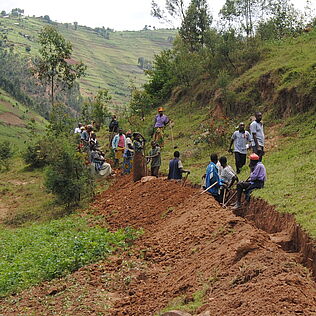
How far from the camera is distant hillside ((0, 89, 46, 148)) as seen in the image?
89.9 metres

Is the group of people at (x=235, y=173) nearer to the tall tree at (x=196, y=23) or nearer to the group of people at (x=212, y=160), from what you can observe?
the group of people at (x=212, y=160)

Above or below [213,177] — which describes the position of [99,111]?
below

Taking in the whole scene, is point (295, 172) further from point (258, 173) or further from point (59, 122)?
point (59, 122)

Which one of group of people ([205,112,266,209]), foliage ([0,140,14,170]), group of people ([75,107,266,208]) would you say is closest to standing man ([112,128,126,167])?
group of people ([75,107,266,208])

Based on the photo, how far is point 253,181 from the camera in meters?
11.9

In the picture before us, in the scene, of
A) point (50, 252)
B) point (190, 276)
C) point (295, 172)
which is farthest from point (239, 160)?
point (190, 276)

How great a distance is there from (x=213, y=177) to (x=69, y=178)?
7.79 meters

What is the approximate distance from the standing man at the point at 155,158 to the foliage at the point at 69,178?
8.98 ft

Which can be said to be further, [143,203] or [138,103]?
[138,103]

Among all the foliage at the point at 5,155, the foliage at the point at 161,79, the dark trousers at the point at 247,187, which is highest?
the foliage at the point at 161,79

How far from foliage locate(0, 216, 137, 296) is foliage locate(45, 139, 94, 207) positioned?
152 inches

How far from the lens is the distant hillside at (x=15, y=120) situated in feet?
295

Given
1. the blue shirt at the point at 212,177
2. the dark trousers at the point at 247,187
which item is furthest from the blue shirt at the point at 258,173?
the blue shirt at the point at 212,177

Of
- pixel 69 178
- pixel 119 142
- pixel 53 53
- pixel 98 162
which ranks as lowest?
pixel 69 178
